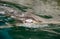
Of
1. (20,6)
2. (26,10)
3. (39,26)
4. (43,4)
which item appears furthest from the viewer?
(43,4)

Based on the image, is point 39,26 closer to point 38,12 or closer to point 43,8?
point 38,12

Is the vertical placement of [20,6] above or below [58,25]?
above

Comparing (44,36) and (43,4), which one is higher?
(43,4)

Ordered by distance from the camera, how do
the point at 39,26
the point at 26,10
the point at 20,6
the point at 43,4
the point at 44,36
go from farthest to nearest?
1. the point at 43,4
2. the point at 20,6
3. the point at 26,10
4. the point at 39,26
5. the point at 44,36

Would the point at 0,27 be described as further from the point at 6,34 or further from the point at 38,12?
the point at 38,12

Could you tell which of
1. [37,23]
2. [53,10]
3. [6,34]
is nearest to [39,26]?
[37,23]

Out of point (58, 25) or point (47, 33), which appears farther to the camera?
point (58, 25)
